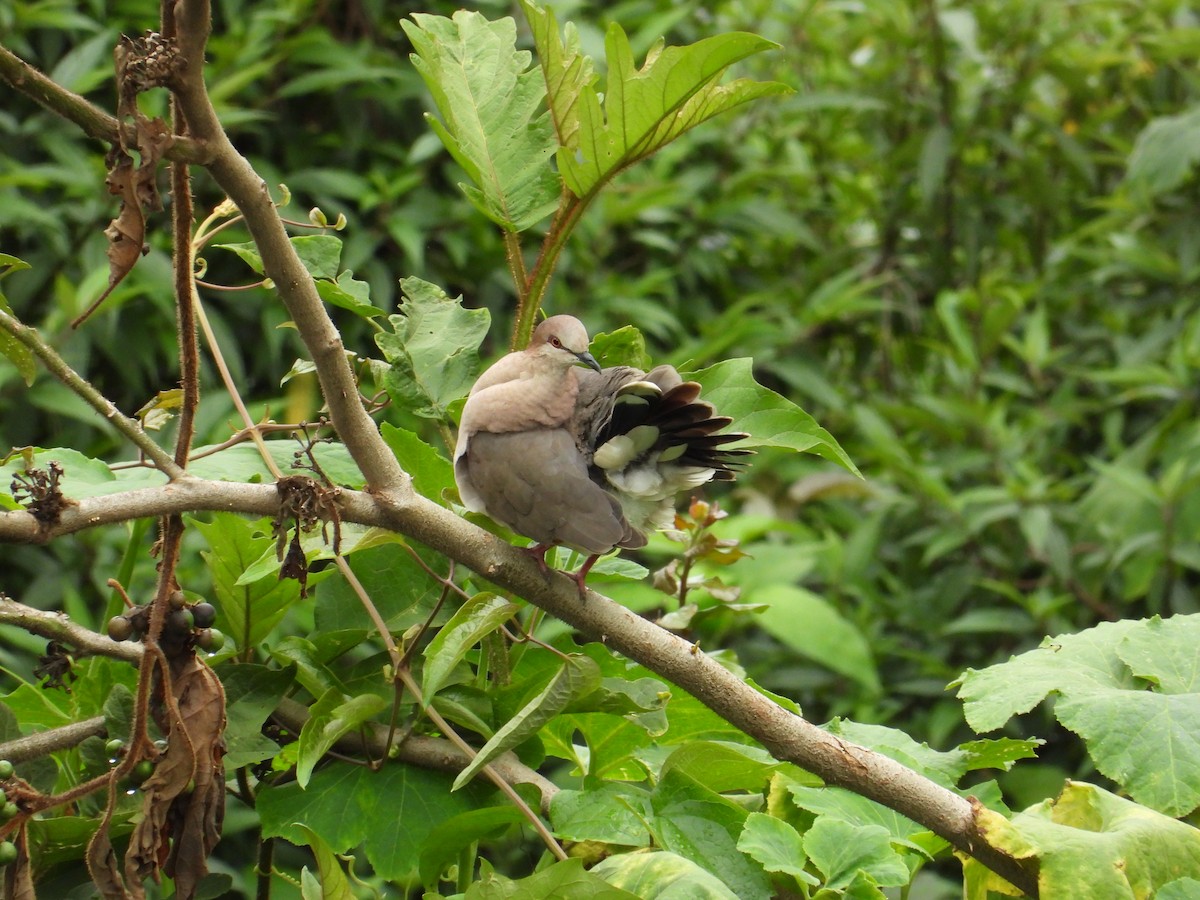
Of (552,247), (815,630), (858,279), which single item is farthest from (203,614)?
(858,279)

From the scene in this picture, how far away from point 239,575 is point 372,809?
0.80 ft

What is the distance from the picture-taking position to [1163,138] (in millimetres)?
2918

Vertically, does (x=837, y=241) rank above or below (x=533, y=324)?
below

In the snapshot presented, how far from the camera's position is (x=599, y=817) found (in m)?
0.96

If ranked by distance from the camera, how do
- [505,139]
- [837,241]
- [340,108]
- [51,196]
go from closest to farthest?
[505,139] < [51,196] < [340,108] < [837,241]

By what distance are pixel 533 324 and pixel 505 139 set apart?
0.58 ft

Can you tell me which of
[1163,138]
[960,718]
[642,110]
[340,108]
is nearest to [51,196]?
[340,108]

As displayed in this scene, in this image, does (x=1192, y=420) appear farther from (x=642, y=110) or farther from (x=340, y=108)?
(x=642, y=110)

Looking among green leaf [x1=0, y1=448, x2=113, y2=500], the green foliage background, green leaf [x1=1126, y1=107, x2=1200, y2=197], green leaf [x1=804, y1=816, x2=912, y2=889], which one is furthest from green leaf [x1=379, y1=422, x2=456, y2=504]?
green leaf [x1=1126, y1=107, x2=1200, y2=197]


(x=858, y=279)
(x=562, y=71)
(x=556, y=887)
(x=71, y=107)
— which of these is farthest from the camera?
(x=858, y=279)

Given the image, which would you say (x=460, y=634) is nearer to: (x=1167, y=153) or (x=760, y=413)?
(x=760, y=413)

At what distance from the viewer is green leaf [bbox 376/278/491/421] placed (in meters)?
1.17

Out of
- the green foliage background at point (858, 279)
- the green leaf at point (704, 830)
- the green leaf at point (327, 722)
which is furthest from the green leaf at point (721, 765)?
the green foliage background at point (858, 279)

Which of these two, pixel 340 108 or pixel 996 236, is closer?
pixel 340 108
